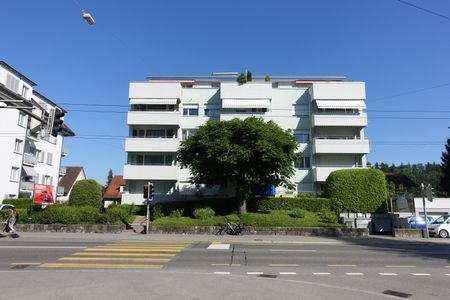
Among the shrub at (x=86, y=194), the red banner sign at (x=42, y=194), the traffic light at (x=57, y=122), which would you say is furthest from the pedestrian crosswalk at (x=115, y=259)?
the shrub at (x=86, y=194)

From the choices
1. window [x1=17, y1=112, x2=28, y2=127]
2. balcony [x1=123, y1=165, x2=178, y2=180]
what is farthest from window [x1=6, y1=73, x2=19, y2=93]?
balcony [x1=123, y1=165, x2=178, y2=180]

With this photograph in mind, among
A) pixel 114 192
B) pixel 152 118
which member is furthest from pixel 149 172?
pixel 114 192

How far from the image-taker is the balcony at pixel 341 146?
40.6 metres

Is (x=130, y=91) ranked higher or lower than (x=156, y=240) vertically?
higher

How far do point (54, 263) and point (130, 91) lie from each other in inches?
1268

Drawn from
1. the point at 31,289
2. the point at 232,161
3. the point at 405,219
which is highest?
the point at 232,161

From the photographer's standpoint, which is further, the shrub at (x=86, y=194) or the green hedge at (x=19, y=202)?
the green hedge at (x=19, y=202)

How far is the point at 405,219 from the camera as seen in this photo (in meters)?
29.8

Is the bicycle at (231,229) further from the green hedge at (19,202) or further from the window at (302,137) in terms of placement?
the green hedge at (19,202)

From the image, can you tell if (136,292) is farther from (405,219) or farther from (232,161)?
(405,219)

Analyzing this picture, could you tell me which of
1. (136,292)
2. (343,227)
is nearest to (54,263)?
(136,292)

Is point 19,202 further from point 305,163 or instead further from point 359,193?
point 359,193

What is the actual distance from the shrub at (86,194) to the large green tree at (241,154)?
325 inches

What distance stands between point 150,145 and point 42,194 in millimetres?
13313
